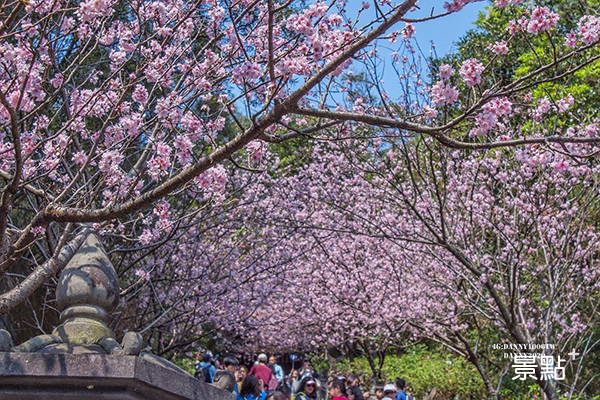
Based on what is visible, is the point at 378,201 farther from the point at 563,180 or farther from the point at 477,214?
the point at 563,180

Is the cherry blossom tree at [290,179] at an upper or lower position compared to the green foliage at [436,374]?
upper

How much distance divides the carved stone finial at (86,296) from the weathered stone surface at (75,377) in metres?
0.30

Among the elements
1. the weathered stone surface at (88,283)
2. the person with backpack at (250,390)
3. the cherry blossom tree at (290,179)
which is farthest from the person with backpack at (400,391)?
the weathered stone surface at (88,283)

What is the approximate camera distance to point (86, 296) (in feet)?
10.7

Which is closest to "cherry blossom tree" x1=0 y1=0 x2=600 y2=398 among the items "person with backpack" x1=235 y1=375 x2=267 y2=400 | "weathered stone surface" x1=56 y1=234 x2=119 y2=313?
"weathered stone surface" x1=56 y1=234 x2=119 y2=313

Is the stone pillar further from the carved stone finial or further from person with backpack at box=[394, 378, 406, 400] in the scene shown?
person with backpack at box=[394, 378, 406, 400]

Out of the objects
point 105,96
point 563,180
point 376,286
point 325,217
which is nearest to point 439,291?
point 376,286

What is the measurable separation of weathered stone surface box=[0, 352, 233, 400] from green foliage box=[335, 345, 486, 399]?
12747 mm

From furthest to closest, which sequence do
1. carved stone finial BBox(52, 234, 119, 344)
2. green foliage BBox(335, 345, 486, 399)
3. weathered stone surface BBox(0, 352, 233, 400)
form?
green foliage BBox(335, 345, 486, 399)
carved stone finial BBox(52, 234, 119, 344)
weathered stone surface BBox(0, 352, 233, 400)

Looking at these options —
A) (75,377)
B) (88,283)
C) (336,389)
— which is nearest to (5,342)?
(75,377)

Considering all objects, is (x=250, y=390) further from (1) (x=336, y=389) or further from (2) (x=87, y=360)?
(2) (x=87, y=360)

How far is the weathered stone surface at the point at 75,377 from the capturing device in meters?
2.84

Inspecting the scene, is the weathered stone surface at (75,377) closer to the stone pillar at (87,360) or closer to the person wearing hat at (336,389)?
the stone pillar at (87,360)

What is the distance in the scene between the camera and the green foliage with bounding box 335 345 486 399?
14.8 m
